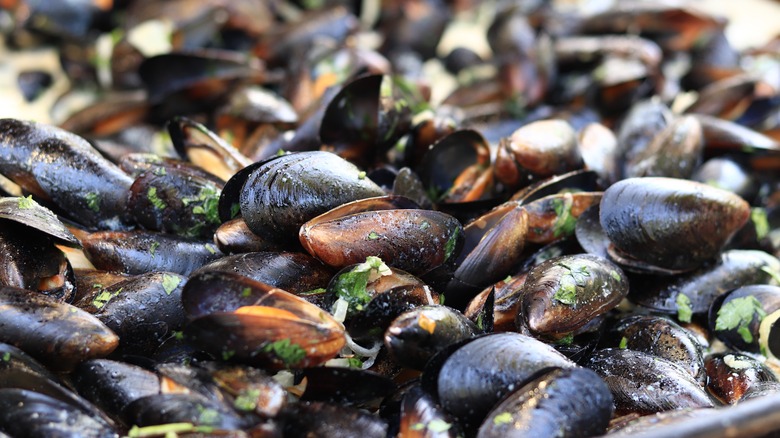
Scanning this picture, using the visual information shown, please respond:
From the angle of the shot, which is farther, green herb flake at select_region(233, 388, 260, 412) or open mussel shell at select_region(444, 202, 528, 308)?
open mussel shell at select_region(444, 202, 528, 308)

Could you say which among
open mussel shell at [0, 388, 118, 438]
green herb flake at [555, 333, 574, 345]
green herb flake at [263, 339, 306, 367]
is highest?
green herb flake at [263, 339, 306, 367]

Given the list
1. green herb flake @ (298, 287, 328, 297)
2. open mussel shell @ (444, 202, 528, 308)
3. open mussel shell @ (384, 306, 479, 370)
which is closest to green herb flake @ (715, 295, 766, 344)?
open mussel shell @ (444, 202, 528, 308)

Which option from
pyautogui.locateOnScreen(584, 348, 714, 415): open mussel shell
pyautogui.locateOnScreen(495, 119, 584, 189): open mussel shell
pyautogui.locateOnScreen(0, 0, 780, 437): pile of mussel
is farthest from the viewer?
pyautogui.locateOnScreen(495, 119, 584, 189): open mussel shell

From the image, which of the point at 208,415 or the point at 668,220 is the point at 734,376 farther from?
the point at 208,415

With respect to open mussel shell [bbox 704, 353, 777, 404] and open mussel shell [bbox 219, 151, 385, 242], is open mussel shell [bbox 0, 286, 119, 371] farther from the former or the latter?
open mussel shell [bbox 704, 353, 777, 404]

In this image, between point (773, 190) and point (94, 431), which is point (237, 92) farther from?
point (773, 190)

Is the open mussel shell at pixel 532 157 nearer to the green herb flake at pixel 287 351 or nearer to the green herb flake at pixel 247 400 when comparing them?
the green herb flake at pixel 287 351
